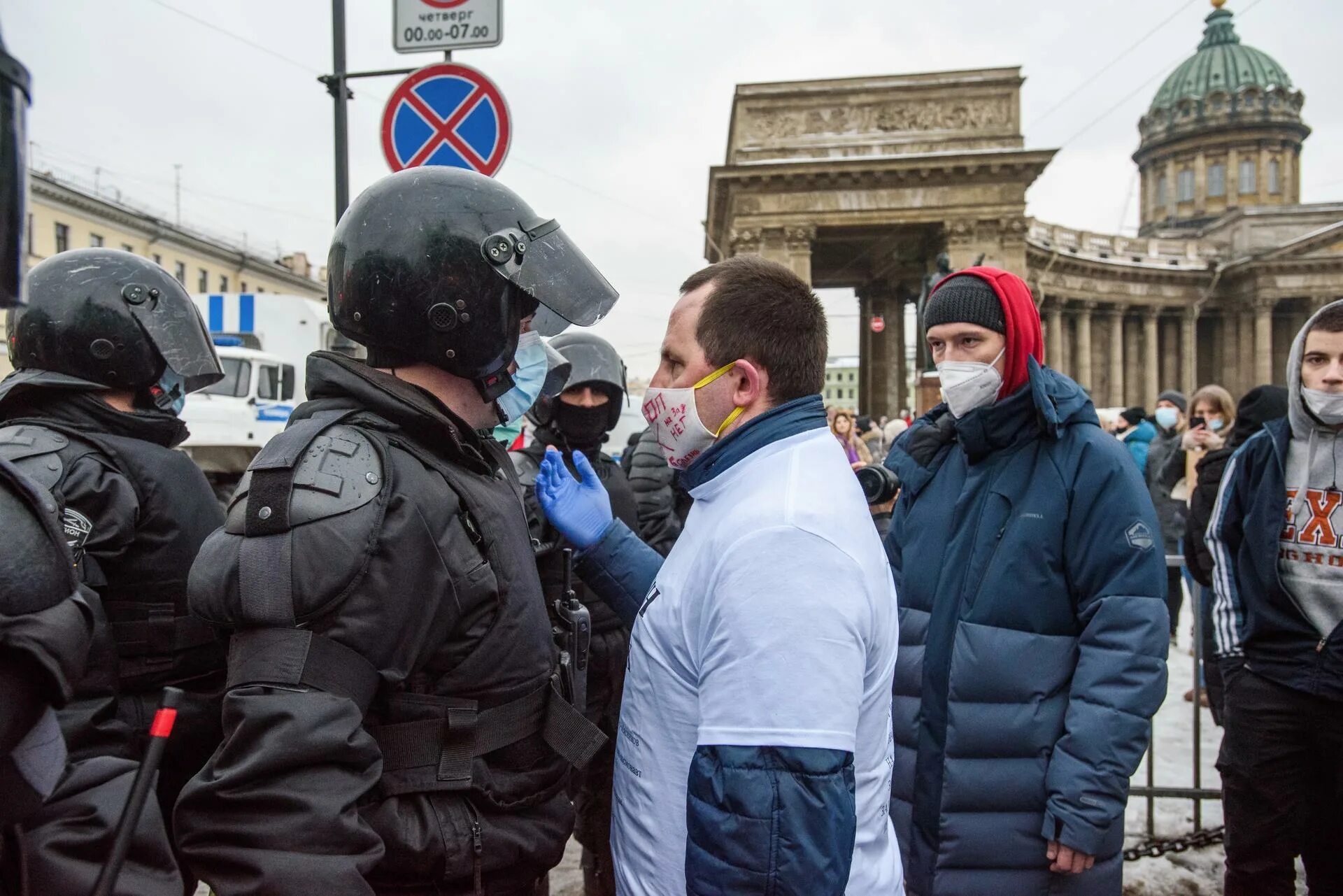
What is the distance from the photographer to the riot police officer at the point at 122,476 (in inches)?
85.8

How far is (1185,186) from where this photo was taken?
67812 mm

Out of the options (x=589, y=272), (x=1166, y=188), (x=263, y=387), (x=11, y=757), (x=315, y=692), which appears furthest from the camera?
(x=1166, y=188)

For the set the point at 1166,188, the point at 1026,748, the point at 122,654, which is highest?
the point at 1166,188

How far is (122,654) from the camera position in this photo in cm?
229

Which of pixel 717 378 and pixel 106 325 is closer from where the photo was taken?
pixel 717 378

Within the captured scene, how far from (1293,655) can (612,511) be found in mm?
2167

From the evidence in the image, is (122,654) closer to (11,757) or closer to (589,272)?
(11,757)

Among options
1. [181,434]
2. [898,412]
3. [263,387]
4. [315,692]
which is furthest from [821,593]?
[898,412]

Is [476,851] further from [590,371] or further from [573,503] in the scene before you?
[590,371]

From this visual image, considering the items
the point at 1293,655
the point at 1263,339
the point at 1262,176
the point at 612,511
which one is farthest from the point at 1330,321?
the point at 1262,176

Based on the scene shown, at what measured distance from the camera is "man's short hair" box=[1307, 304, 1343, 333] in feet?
9.68

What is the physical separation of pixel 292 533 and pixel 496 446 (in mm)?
588

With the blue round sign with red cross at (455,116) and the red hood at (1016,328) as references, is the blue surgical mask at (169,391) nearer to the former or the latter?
the red hood at (1016,328)

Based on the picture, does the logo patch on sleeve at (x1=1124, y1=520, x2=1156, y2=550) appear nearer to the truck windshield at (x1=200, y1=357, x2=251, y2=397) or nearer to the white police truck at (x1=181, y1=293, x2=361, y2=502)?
the white police truck at (x1=181, y1=293, x2=361, y2=502)
